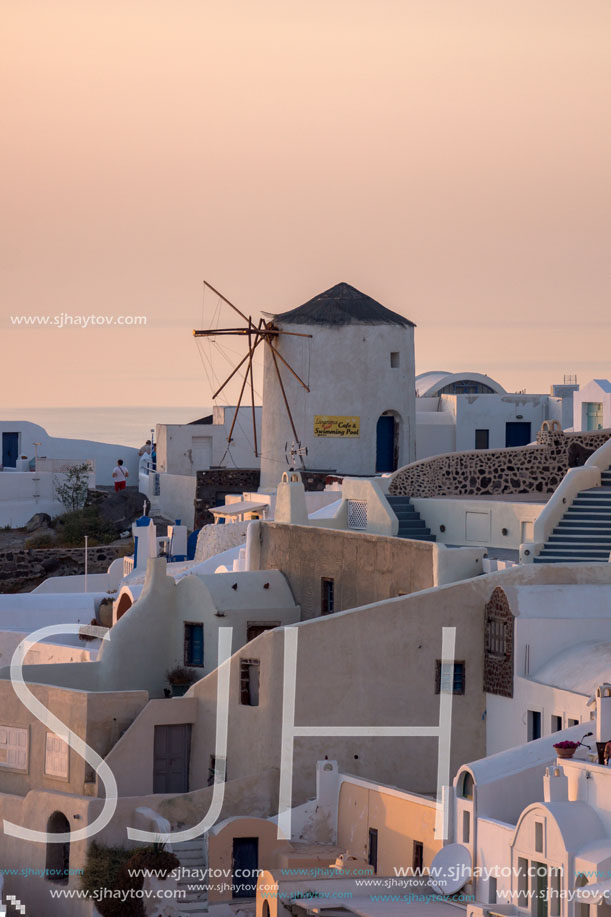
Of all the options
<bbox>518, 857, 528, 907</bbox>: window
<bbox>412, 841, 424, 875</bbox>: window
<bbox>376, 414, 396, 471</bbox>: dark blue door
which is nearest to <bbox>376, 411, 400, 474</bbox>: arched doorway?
<bbox>376, 414, 396, 471</bbox>: dark blue door

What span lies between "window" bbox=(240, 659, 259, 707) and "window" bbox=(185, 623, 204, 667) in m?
2.81

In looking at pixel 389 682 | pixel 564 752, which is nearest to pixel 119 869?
pixel 389 682

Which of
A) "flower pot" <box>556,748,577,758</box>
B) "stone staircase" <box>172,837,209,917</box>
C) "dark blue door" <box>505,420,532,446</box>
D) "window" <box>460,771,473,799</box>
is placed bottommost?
"stone staircase" <box>172,837,209,917</box>

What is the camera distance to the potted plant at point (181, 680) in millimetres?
31672

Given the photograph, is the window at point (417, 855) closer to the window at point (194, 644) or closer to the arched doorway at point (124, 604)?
the window at point (194, 644)

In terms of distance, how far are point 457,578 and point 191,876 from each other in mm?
5820

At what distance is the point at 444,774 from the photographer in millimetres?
27984

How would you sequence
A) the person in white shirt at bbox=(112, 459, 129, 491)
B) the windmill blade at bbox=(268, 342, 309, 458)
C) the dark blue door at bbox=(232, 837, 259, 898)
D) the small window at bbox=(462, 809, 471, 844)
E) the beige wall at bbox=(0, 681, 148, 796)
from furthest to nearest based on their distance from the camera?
the person in white shirt at bbox=(112, 459, 129, 491), the windmill blade at bbox=(268, 342, 309, 458), the beige wall at bbox=(0, 681, 148, 796), the dark blue door at bbox=(232, 837, 259, 898), the small window at bbox=(462, 809, 471, 844)

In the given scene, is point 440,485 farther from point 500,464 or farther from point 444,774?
point 444,774

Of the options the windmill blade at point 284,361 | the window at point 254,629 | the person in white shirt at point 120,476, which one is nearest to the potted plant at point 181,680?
the window at point 254,629

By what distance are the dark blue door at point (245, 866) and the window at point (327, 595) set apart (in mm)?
5290

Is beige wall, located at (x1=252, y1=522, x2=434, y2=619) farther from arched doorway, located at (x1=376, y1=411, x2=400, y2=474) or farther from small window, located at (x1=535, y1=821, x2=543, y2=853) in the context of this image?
arched doorway, located at (x1=376, y1=411, x2=400, y2=474)

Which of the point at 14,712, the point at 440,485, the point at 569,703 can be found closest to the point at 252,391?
the point at 440,485

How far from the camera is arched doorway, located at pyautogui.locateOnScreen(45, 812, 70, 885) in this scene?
91.6 feet
